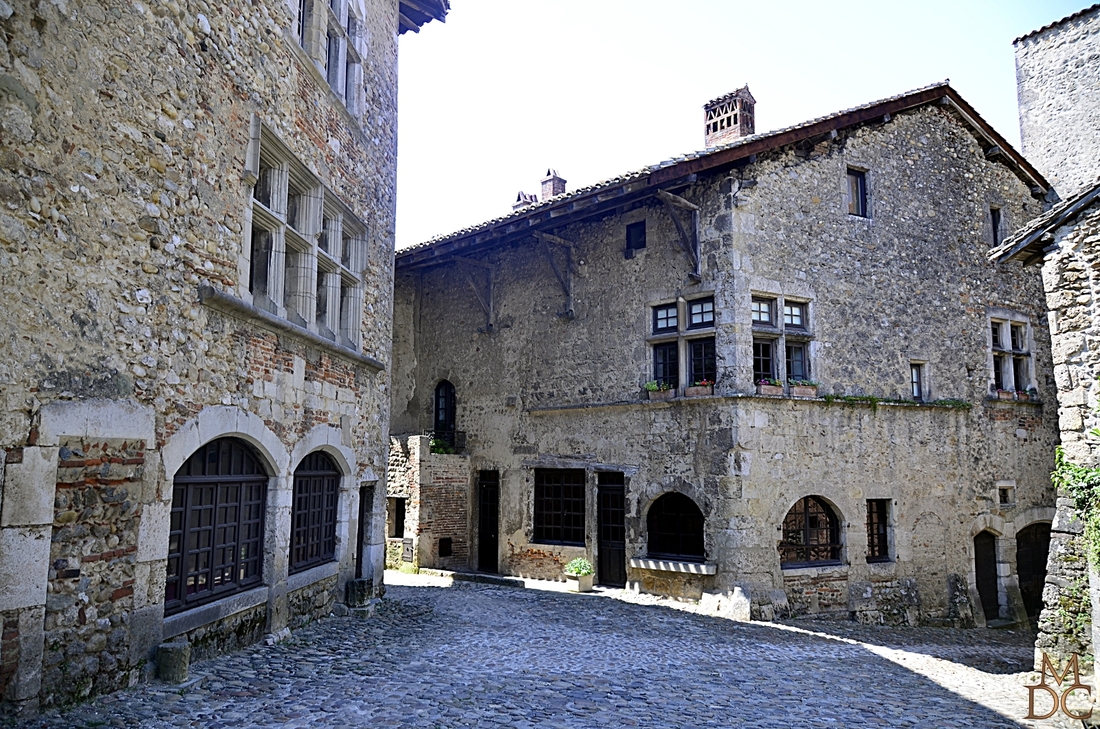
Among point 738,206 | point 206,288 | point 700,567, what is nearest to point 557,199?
point 738,206

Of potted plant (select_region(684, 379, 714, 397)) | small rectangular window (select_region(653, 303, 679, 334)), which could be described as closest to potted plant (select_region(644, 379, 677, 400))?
potted plant (select_region(684, 379, 714, 397))

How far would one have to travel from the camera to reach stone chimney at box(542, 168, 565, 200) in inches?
669

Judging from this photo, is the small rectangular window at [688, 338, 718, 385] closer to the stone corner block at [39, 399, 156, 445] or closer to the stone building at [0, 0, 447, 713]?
the stone building at [0, 0, 447, 713]

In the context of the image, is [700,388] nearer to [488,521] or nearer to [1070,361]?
[1070,361]

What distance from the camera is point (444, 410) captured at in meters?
16.8

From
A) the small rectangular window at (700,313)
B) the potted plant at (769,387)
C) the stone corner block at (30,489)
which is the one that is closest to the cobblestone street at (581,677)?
the stone corner block at (30,489)

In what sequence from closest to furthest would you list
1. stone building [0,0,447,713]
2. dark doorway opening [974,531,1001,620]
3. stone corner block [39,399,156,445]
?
stone building [0,0,447,713]
stone corner block [39,399,156,445]
dark doorway opening [974,531,1001,620]

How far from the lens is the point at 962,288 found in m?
14.0

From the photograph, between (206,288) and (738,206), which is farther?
(738,206)

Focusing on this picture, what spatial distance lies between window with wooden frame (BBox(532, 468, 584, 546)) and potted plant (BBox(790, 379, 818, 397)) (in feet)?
13.2

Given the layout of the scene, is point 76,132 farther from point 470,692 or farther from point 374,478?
point 374,478

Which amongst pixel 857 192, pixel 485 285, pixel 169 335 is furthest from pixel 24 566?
pixel 857 192

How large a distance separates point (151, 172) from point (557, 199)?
25.7 ft

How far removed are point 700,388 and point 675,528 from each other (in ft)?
7.69
